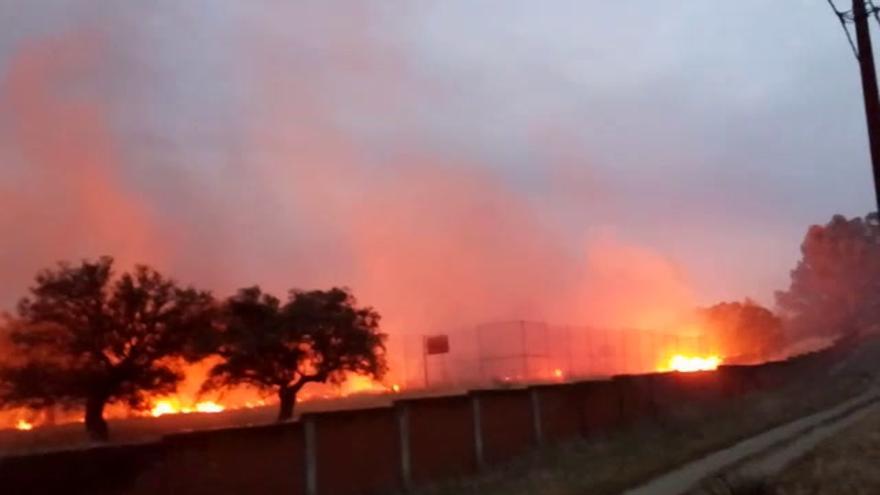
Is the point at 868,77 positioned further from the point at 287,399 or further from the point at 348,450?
the point at 287,399

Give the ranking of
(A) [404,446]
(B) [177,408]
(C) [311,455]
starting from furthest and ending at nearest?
(B) [177,408]
(A) [404,446]
(C) [311,455]

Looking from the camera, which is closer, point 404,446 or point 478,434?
point 404,446

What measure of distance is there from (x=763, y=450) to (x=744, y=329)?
337ft

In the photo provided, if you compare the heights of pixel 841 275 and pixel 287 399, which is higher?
pixel 841 275

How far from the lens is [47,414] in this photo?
51719 mm

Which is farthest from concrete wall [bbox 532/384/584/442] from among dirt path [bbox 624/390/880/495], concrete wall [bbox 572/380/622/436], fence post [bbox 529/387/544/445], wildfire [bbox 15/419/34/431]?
wildfire [bbox 15/419/34/431]

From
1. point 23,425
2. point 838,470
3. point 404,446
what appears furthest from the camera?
point 23,425

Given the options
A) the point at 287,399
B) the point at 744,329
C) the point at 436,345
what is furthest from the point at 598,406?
the point at 744,329

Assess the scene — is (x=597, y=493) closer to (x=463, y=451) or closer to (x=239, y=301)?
(x=463, y=451)

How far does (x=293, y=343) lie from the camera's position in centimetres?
5181

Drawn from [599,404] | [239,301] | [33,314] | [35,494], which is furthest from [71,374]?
[35,494]

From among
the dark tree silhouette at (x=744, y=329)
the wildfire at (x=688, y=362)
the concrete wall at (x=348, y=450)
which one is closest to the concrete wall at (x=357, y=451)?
the concrete wall at (x=348, y=450)

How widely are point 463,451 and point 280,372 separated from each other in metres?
26.2

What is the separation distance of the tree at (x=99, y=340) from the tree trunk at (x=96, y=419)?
45 millimetres
